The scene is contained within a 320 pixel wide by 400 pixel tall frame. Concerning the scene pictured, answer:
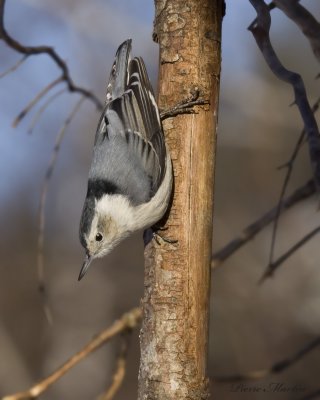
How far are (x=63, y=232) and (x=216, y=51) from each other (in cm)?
320

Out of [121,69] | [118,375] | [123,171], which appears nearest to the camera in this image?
[118,375]

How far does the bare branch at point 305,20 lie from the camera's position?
197 cm

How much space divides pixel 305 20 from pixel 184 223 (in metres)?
0.76

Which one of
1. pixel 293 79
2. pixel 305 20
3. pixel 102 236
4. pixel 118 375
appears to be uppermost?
pixel 305 20

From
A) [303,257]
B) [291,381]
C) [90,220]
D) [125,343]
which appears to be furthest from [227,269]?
[125,343]

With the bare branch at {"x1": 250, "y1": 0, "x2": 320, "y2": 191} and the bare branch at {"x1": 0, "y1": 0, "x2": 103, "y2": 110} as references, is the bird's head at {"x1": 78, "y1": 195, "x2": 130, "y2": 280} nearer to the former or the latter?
the bare branch at {"x1": 0, "y1": 0, "x2": 103, "y2": 110}

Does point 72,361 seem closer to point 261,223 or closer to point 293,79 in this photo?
point 261,223

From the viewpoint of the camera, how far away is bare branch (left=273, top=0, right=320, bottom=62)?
197 cm

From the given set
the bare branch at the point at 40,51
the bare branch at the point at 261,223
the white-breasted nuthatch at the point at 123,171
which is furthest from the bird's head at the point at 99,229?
the bare branch at the point at 261,223

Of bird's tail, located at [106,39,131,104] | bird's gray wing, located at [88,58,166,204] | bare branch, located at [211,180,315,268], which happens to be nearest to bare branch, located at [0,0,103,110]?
bird's gray wing, located at [88,58,166,204]

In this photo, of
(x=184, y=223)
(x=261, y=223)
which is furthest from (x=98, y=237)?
(x=261, y=223)

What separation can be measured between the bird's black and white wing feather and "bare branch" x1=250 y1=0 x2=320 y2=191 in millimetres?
569

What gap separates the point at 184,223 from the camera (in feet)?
7.77

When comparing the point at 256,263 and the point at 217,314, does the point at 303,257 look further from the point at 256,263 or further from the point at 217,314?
the point at 217,314
